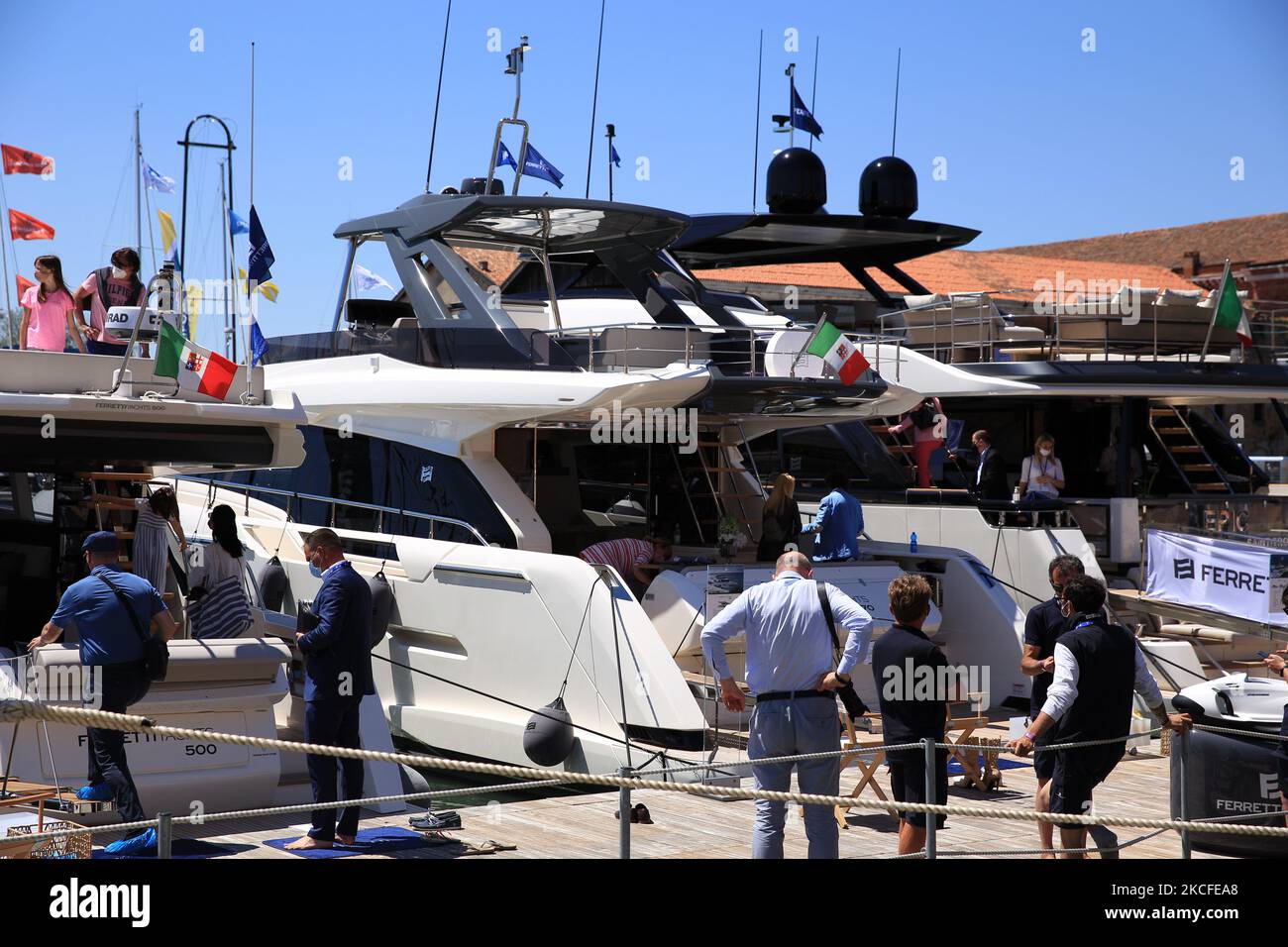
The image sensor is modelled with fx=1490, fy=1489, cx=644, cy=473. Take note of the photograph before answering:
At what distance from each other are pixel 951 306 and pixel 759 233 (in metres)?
4.51

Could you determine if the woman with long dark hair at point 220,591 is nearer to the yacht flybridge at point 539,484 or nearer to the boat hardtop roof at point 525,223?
the yacht flybridge at point 539,484

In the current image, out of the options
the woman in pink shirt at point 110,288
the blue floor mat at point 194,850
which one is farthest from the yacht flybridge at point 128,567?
the woman in pink shirt at point 110,288

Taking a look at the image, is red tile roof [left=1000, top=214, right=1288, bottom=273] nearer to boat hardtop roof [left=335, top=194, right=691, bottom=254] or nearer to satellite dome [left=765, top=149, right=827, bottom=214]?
satellite dome [left=765, top=149, right=827, bottom=214]

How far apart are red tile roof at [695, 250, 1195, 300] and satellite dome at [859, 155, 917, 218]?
35.5 ft

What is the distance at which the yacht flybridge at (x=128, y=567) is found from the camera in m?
8.52

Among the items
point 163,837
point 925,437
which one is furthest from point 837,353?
point 163,837

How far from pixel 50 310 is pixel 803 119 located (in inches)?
625

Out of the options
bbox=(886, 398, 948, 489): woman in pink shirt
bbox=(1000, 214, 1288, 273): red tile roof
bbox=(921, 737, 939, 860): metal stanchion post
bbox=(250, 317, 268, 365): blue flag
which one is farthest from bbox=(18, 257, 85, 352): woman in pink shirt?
bbox=(1000, 214, 1288, 273): red tile roof

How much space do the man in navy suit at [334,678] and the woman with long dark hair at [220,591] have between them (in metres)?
1.89

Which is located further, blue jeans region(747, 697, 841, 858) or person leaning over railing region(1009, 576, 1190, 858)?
person leaning over railing region(1009, 576, 1190, 858)

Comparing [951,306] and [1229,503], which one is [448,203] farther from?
[1229,503]

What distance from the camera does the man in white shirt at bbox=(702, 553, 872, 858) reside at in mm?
7113

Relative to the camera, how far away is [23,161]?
1320 centimetres

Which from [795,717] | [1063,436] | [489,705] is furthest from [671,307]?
[795,717]
